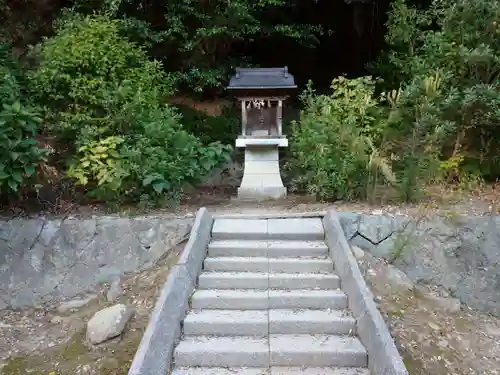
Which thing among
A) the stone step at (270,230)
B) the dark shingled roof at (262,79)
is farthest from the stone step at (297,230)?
the dark shingled roof at (262,79)

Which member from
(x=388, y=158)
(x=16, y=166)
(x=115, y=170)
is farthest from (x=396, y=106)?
(x=16, y=166)

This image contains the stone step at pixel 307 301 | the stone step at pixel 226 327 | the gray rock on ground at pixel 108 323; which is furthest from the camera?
the gray rock on ground at pixel 108 323

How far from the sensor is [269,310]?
446cm

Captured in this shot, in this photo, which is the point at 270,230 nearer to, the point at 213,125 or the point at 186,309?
the point at 186,309

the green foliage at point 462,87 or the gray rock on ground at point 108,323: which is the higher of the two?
the green foliage at point 462,87

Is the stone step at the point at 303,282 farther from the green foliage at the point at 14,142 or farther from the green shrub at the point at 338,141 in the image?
the green foliage at the point at 14,142

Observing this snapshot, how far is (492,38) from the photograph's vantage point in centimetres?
716

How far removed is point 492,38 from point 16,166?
7.16 meters

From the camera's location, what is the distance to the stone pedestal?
26.7 ft

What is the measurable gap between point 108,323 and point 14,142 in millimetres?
2485

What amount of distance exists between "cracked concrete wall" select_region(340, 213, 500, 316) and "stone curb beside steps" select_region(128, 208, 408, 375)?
0.75m

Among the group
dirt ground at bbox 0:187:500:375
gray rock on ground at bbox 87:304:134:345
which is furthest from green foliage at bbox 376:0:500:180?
gray rock on ground at bbox 87:304:134:345

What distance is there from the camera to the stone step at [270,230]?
552 cm

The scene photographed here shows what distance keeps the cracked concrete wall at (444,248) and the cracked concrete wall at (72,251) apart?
242cm
